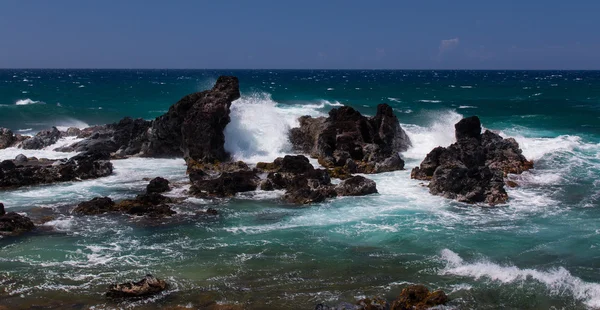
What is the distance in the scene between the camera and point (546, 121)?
6331 centimetres

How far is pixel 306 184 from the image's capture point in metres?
28.4

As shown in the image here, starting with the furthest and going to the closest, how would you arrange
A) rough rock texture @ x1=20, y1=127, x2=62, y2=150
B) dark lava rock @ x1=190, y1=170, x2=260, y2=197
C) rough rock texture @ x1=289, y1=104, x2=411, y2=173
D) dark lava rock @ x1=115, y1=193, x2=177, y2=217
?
rough rock texture @ x1=20, y1=127, x2=62, y2=150
rough rock texture @ x1=289, y1=104, x2=411, y2=173
dark lava rock @ x1=190, y1=170, x2=260, y2=197
dark lava rock @ x1=115, y1=193, x2=177, y2=217

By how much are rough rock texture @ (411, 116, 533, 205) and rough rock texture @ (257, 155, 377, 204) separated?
3999 mm

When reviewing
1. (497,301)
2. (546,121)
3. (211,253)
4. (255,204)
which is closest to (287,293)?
(211,253)

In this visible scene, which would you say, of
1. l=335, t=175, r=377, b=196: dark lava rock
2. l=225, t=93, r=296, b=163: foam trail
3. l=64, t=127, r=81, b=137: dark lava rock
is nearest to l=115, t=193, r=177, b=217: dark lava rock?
l=335, t=175, r=377, b=196: dark lava rock

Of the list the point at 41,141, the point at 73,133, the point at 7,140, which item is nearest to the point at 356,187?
the point at 41,141

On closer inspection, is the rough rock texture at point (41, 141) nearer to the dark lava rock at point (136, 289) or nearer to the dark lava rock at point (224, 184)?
the dark lava rock at point (224, 184)

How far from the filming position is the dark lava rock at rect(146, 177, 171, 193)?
28.5 m

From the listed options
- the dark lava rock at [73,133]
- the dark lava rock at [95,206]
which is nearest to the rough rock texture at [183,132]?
the dark lava rock at [73,133]

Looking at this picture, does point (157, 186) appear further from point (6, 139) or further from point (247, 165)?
point (6, 139)

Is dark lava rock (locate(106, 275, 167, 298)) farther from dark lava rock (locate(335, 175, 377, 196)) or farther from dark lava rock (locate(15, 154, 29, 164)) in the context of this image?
dark lava rock (locate(15, 154, 29, 164))

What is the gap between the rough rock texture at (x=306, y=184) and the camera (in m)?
27.6

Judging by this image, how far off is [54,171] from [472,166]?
24.6 m

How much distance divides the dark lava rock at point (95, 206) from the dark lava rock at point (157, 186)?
3.15m
